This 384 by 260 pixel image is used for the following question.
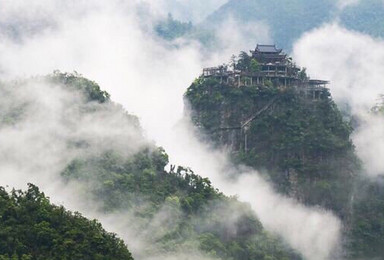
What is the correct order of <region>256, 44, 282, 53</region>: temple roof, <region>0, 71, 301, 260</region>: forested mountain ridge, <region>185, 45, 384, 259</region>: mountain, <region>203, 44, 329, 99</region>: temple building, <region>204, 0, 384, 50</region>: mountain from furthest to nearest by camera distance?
<region>204, 0, 384, 50</region>: mountain, <region>256, 44, 282, 53</region>: temple roof, <region>203, 44, 329, 99</region>: temple building, <region>185, 45, 384, 259</region>: mountain, <region>0, 71, 301, 260</region>: forested mountain ridge

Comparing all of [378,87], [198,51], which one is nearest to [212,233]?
[378,87]

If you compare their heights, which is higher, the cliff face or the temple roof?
the temple roof

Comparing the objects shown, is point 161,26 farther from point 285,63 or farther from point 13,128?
point 13,128

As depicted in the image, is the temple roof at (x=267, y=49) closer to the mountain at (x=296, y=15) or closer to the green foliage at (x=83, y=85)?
the green foliage at (x=83, y=85)

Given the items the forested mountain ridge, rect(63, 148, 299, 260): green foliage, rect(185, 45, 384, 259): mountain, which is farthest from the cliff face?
rect(63, 148, 299, 260): green foliage

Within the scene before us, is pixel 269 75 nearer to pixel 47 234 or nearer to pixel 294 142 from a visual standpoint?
pixel 294 142

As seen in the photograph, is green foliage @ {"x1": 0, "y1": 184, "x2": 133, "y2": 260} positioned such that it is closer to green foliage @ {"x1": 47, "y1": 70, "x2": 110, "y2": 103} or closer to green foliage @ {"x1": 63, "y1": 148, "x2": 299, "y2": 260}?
green foliage @ {"x1": 63, "y1": 148, "x2": 299, "y2": 260}

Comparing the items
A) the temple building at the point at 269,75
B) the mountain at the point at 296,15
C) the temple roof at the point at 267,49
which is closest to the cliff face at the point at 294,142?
the temple building at the point at 269,75
